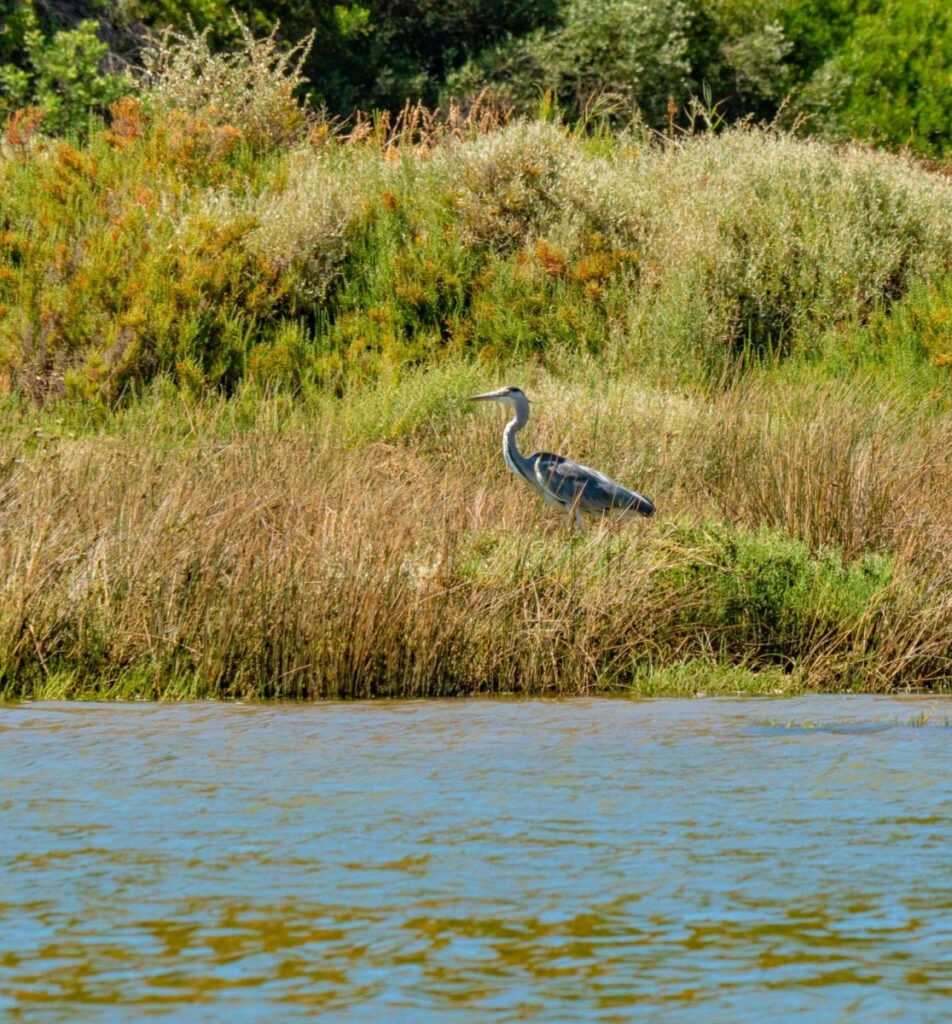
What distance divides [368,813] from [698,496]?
521cm

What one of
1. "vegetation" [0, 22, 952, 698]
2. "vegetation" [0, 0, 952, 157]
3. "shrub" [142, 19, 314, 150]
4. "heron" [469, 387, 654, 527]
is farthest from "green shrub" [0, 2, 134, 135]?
"heron" [469, 387, 654, 527]

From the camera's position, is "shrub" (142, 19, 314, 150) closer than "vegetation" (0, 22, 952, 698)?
No

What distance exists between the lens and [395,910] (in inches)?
189

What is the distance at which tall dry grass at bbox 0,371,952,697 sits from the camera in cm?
820

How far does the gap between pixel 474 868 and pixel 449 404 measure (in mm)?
8193

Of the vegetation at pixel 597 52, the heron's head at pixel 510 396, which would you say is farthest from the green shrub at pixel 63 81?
the heron's head at pixel 510 396

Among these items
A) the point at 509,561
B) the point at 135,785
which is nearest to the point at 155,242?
the point at 509,561

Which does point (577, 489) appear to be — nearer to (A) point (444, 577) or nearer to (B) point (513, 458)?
(B) point (513, 458)

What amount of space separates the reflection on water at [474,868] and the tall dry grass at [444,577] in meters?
0.65

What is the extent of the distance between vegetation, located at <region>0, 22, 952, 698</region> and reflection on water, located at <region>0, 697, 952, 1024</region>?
0.84 meters

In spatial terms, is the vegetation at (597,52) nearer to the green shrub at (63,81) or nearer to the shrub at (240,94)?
the green shrub at (63,81)

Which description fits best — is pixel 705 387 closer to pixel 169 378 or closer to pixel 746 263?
pixel 746 263

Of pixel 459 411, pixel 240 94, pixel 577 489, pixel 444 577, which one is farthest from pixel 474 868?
pixel 240 94

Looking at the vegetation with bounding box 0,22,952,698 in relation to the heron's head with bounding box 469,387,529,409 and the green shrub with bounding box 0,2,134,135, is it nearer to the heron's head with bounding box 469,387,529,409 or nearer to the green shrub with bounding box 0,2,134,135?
the heron's head with bounding box 469,387,529,409
